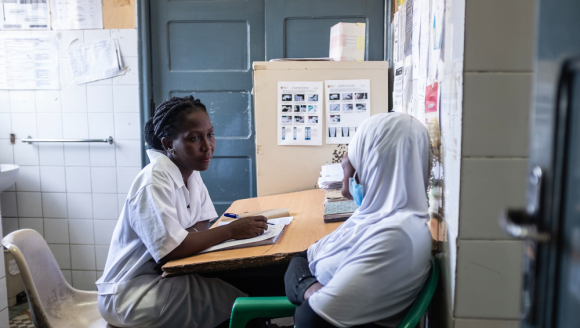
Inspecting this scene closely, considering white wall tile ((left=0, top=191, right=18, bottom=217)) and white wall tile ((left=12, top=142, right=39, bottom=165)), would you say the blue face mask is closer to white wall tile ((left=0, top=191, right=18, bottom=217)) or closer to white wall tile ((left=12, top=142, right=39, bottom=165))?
white wall tile ((left=12, top=142, right=39, bottom=165))

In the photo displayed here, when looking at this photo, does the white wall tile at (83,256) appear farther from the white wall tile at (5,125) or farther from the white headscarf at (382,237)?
the white headscarf at (382,237)

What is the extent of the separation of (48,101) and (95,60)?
1.53 ft

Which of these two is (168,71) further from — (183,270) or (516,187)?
(516,187)

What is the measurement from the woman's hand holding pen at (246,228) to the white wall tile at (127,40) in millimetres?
2012

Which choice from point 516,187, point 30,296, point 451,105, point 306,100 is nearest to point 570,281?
point 516,187

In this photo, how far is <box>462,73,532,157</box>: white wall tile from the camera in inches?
36.0

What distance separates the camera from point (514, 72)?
913 mm

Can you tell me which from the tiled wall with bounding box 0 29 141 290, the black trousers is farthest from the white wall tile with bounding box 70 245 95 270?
the black trousers

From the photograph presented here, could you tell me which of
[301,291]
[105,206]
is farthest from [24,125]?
[301,291]

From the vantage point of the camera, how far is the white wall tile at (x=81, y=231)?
3.22 m

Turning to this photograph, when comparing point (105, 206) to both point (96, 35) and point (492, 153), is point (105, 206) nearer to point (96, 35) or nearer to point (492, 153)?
point (96, 35)

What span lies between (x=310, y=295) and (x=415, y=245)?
0.30 m

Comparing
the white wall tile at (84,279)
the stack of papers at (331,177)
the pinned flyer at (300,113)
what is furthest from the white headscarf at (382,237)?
the white wall tile at (84,279)

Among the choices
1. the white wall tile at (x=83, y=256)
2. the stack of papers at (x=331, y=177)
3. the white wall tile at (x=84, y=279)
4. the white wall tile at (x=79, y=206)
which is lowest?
the white wall tile at (x=84, y=279)
